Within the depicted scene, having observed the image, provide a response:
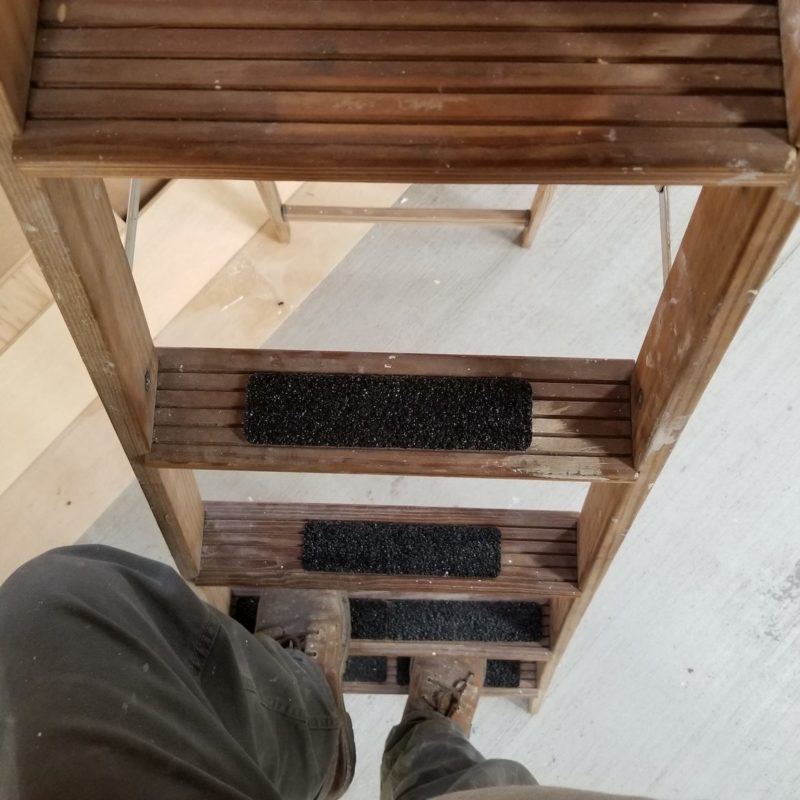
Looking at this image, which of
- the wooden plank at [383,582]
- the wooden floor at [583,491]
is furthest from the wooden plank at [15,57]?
the wooden floor at [583,491]

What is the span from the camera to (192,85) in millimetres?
500

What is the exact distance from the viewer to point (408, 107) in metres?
0.49

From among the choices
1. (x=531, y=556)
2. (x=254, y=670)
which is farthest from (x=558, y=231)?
(x=254, y=670)

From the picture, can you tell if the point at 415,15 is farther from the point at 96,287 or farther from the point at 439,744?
the point at 439,744

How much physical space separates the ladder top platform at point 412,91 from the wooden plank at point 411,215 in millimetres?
892

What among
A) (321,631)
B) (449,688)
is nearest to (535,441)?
(321,631)

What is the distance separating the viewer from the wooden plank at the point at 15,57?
1.52ft

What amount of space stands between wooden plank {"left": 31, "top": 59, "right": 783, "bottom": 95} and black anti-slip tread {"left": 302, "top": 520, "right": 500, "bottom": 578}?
2.18 ft

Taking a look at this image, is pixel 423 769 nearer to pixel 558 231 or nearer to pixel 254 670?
pixel 254 670

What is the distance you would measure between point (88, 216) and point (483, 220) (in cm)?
92

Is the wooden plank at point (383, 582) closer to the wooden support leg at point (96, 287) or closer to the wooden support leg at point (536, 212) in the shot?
the wooden support leg at point (96, 287)

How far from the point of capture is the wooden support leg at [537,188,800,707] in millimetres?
533

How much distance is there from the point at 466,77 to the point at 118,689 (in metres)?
0.54

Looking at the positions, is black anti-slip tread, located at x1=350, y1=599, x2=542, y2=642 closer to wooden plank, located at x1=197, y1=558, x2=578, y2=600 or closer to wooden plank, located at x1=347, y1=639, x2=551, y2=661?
wooden plank, located at x1=347, y1=639, x2=551, y2=661
